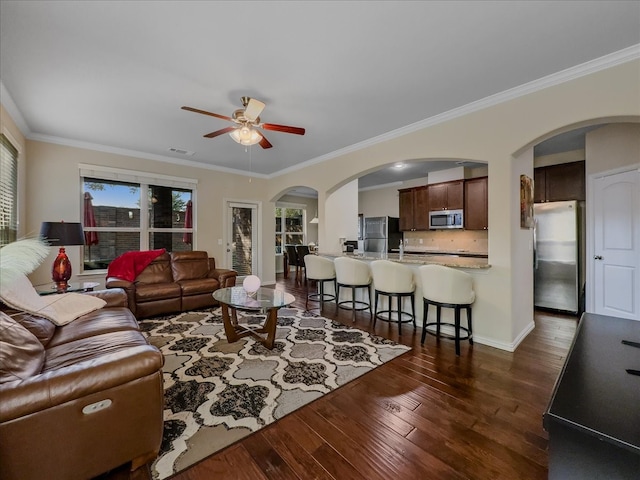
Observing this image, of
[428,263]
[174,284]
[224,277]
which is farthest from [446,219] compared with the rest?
[174,284]

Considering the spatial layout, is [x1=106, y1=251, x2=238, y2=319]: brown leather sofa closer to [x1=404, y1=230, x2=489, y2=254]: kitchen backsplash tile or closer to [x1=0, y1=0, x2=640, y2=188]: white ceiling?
[x1=0, y1=0, x2=640, y2=188]: white ceiling

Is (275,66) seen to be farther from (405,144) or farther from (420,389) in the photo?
(420,389)

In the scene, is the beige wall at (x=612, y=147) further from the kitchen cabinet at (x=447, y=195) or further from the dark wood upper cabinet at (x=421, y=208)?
the dark wood upper cabinet at (x=421, y=208)

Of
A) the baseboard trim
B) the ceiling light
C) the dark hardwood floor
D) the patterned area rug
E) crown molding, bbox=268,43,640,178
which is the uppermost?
crown molding, bbox=268,43,640,178

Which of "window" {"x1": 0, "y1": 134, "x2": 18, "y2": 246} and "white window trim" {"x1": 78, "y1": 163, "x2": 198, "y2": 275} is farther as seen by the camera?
"white window trim" {"x1": 78, "y1": 163, "x2": 198, "y2": 275}

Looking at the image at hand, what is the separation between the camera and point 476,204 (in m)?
5.34

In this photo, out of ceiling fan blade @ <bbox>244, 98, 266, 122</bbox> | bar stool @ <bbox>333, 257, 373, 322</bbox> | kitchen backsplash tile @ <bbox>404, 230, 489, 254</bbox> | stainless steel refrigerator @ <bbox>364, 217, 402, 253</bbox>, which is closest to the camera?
ceiling fan blade @ <bbox>244, 98, 266, 122</bbox>

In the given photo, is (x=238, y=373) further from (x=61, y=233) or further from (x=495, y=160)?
(x=495, y=160)

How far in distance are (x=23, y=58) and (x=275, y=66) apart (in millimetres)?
2126

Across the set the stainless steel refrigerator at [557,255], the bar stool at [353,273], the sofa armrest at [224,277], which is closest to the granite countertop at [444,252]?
the stainless steel refrigerator at [557,255]

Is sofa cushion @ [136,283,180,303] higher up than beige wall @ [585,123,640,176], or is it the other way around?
beige wall @ [585,123,640,176]

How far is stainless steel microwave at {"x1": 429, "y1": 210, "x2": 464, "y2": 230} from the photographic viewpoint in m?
5.57

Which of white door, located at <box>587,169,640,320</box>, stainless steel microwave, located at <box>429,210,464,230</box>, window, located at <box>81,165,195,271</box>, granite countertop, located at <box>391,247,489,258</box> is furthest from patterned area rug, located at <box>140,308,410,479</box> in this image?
stainless steel microwave, located at <box>429,210,464,230</box>

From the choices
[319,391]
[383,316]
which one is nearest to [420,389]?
[319,391]
